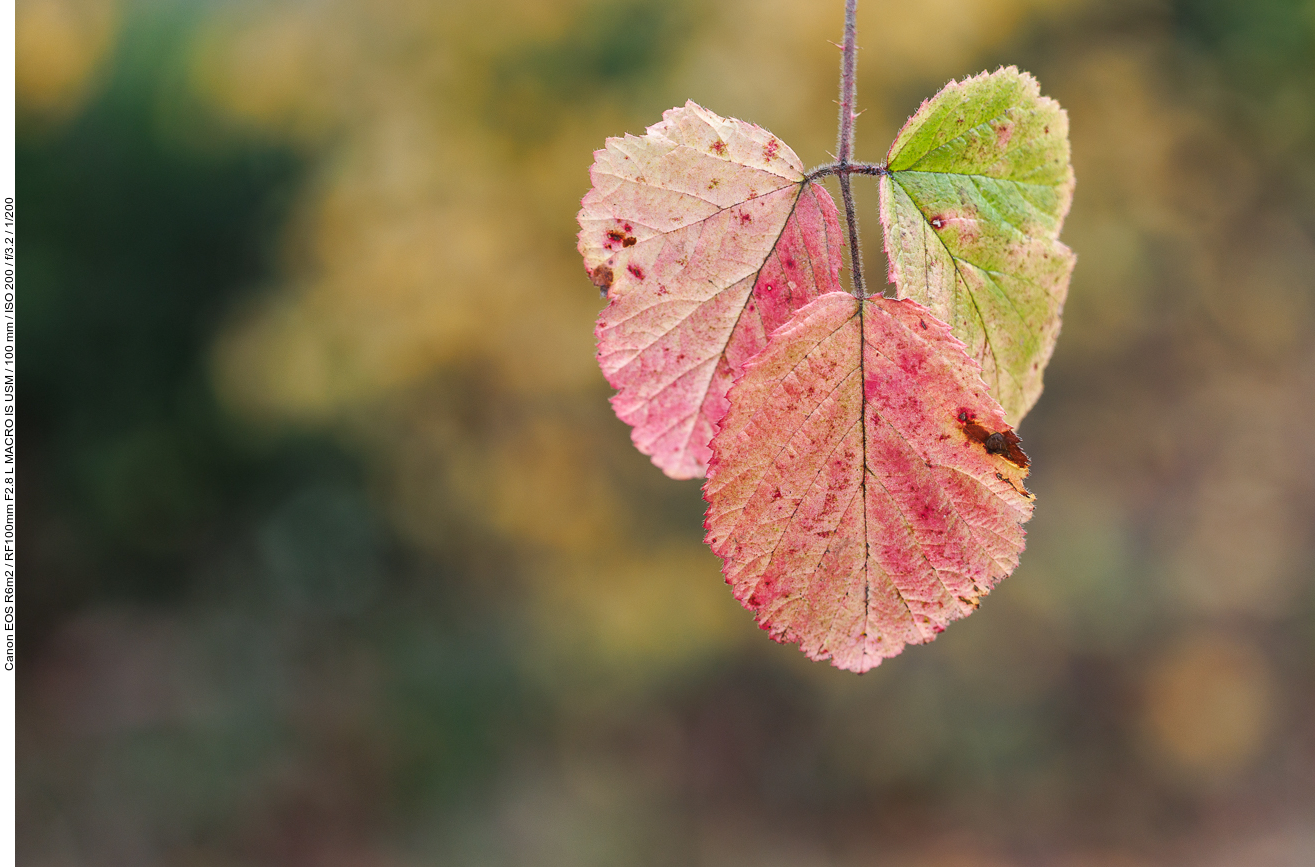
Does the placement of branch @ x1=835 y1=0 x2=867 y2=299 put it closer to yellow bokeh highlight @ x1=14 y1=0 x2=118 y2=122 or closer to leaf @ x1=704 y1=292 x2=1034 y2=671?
leaf @ x1=704 y1=292 x2=1034 y2=671

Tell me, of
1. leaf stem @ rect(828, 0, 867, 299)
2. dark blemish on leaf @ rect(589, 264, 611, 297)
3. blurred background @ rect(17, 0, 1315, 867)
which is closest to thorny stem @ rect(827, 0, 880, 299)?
leaf stem @ rect(828, 0, 867, 299)

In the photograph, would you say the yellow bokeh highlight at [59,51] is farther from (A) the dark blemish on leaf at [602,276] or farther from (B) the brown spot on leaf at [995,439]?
(B) the brown spot on leaf at [995,439]

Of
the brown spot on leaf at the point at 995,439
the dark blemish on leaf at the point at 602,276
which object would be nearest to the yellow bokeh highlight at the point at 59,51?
the dark blemish on leaf at the point at 602,276

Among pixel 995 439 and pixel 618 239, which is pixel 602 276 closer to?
pixel 618 239

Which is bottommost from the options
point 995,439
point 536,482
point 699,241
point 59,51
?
point 995,439

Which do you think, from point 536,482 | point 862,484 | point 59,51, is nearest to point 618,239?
point 862,484
